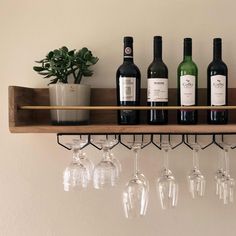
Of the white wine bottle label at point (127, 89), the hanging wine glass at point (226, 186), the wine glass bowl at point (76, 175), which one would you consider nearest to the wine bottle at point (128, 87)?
the white wine bottle label at point (127, 89)

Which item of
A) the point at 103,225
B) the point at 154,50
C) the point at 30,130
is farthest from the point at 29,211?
the point at 154,50

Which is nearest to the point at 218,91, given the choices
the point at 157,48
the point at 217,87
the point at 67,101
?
the point at 217,87

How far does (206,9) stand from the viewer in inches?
53.1

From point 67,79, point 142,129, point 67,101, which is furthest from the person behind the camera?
point 67,79

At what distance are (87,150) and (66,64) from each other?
361mm

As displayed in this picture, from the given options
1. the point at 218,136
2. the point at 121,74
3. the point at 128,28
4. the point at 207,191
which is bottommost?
→ the point at 207,191

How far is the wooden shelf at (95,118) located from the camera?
3.51 feet

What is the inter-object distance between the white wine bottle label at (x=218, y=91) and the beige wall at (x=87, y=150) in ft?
0.86

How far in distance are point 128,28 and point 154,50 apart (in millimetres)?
189

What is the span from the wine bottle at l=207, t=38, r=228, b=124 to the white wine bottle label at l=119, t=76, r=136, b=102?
28 cm

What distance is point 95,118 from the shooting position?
4.32 feet

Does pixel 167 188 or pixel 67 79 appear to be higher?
pixel 67 79

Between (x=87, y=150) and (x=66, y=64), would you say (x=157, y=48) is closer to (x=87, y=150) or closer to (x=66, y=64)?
(x=66, y=64)

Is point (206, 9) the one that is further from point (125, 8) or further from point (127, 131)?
point (127, 131)
